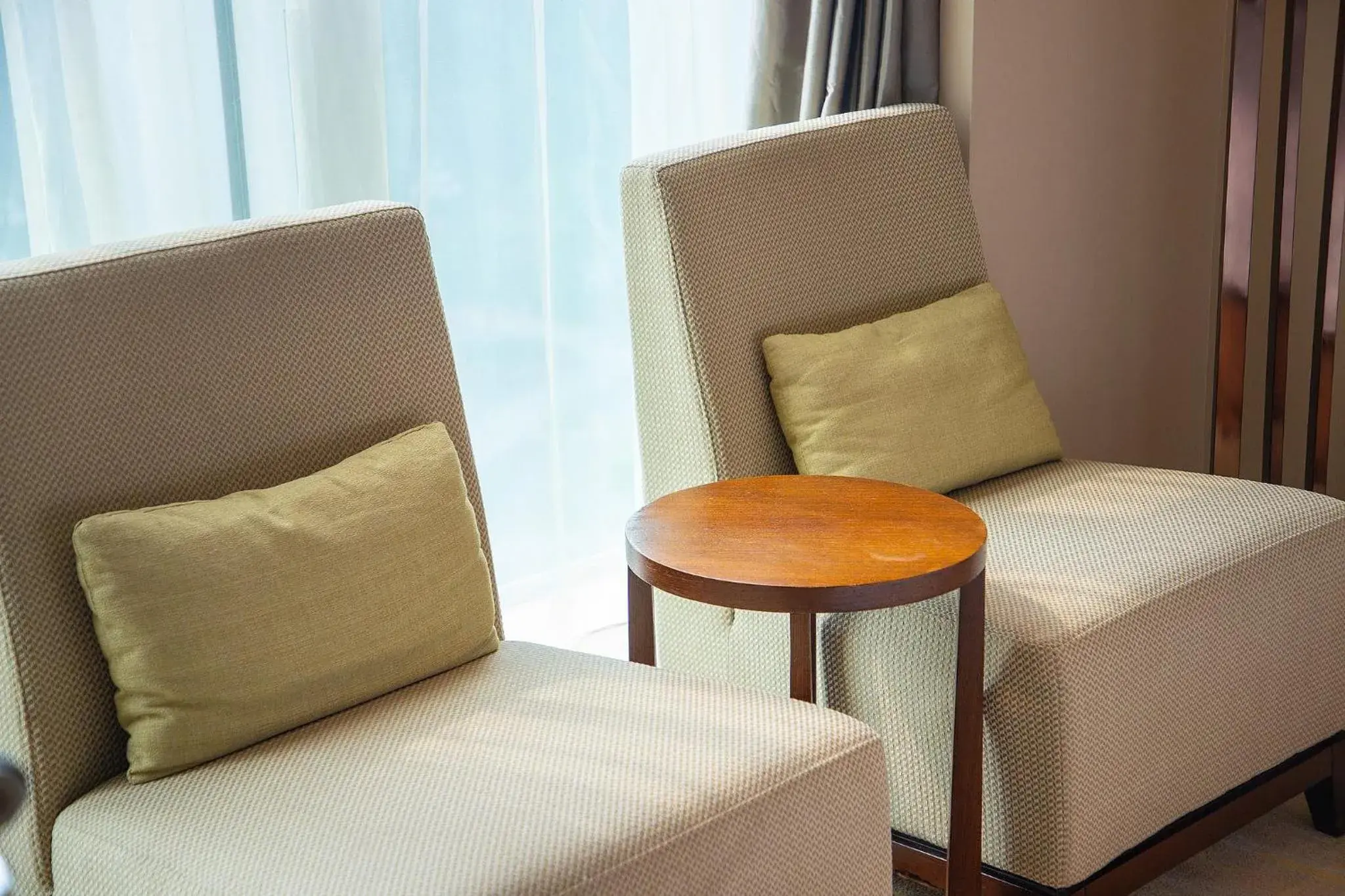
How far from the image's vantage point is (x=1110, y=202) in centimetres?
320

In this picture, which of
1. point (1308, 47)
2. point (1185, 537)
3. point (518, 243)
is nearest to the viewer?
point (1185, 537)

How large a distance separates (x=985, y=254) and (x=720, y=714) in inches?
60.9

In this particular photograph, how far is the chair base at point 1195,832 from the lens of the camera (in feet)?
6.35

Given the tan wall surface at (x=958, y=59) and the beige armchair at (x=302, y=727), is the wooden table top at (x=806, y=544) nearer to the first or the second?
the beige armchair at (x=302, y=727)

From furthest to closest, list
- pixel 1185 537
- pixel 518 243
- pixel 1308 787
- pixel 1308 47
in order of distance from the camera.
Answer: pixel 1308 47, pixel 518 243, pixel 1308 787, pixel 1185 537

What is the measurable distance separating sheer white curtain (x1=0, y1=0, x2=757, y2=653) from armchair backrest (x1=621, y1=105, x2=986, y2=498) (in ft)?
1.32

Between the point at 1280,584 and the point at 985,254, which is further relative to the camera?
the point at 985,254

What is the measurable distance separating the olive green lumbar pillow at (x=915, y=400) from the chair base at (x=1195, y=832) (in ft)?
1.83

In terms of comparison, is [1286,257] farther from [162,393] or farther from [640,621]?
[162,393]

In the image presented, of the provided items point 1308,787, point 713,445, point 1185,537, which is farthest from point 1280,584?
point 713,445

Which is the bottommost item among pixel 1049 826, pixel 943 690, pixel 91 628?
pixel 1049 826

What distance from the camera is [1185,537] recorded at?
2.11 meters

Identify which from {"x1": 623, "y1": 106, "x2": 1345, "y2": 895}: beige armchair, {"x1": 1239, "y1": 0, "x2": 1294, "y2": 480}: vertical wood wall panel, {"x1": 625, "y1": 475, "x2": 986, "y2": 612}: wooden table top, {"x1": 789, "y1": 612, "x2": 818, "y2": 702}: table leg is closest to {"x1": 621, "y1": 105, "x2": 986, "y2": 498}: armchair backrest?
{"x1": 623, "y1": 106, "x2": 1345, "y2": 895}: beige armchair

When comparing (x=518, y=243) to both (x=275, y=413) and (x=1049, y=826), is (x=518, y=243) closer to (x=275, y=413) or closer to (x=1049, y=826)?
(x=275, y=413)
